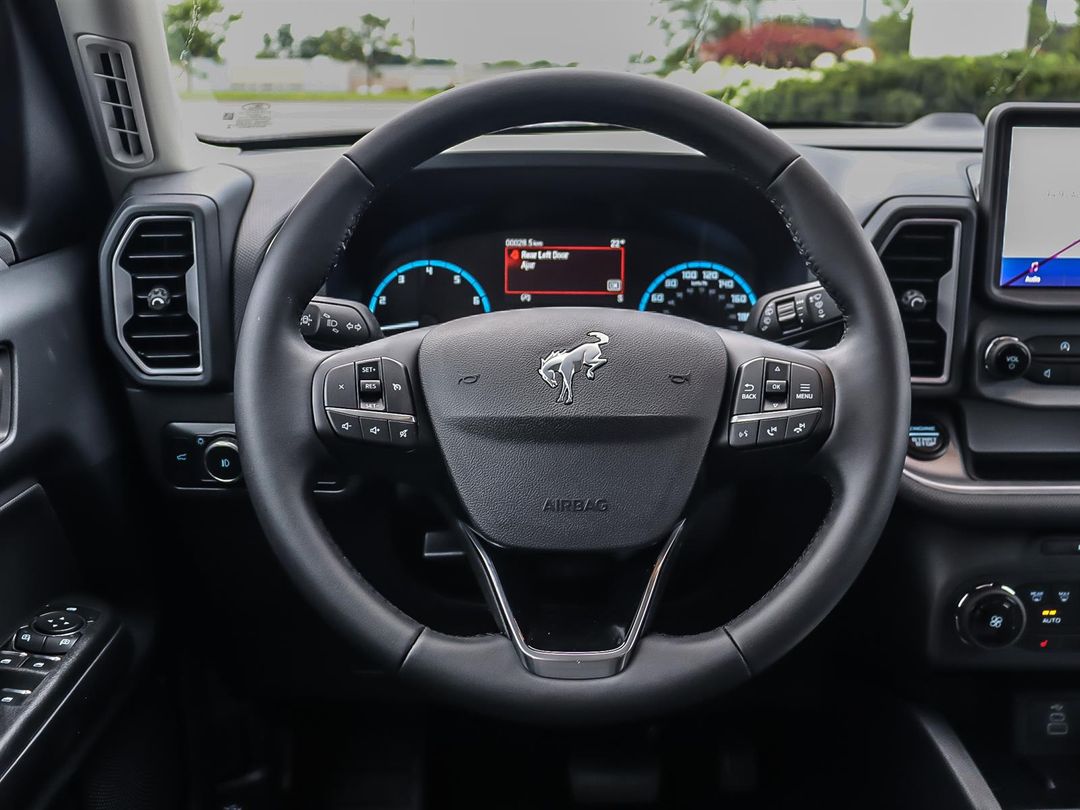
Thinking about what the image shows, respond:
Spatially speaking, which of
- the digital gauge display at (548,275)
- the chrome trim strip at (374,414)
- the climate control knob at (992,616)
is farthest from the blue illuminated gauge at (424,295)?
the climate control knob at (992,616)

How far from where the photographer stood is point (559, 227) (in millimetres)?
1619

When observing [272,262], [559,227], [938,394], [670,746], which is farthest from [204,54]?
[670,746]

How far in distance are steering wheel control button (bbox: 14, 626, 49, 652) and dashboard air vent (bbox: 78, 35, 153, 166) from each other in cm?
63

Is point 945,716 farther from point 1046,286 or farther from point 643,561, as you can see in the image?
point 643,561

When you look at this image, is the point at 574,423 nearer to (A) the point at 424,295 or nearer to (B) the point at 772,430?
(B) the point at 772,430

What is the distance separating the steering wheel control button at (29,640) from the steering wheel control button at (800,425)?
2.83ft

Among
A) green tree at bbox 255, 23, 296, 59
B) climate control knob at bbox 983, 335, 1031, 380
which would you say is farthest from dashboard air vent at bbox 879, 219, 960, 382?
green tree at bbox 255, 23, 296, 59

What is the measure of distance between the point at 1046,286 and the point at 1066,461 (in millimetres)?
241

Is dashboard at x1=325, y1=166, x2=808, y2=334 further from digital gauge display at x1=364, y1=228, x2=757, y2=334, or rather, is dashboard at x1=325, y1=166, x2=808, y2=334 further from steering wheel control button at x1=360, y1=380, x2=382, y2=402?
steering wheel control button at x1=360, y1=380, x2=382, y2=402

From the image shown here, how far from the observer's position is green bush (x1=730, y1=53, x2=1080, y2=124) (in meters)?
1.52

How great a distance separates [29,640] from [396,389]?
0.56 m

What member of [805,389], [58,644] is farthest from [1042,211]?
[58,644]

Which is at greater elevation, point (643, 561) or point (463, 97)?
point (463, 97)

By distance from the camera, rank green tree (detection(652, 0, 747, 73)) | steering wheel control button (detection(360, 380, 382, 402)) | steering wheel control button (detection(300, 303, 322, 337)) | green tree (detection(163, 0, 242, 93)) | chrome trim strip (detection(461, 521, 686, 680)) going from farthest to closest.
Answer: green tree (detection(163, 0, 242, 93)) < green tree (detection(652, 0, 747, 73)) < steering wheel control button (detection(300, 303, 322, 337)) < steering wheel control button (detection(360, 380, 382, 402)) < chrome trim strip (detection(461, 521, 686, 680))
